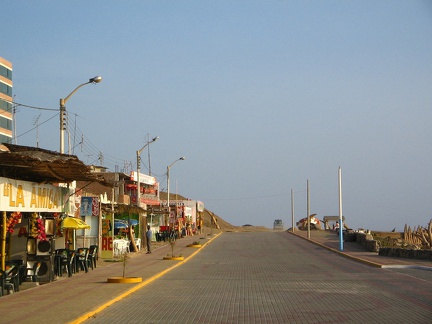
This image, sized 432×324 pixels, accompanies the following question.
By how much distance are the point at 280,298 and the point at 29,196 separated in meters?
8.61

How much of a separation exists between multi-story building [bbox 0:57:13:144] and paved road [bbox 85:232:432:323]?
8254 centimetres

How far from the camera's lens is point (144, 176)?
9288 cm

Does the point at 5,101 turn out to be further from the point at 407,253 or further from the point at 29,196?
the point at 29,196

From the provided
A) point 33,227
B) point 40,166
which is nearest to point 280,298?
point 40,166

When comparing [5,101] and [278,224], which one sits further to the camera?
[278,224]

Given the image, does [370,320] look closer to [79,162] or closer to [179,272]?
[79,162]

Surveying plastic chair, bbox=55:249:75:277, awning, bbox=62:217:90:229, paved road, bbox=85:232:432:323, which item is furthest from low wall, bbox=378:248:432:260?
plastic chair, bbox=55:249:75:277

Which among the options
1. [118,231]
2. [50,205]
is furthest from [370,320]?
[118,231]

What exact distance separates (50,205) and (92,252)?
20.8 ft

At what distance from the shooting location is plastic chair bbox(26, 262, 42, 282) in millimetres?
23180

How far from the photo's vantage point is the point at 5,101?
347 feet

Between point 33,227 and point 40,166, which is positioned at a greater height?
point 40,166

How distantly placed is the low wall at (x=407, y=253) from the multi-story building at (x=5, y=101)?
2992 inches

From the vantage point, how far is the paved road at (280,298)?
14.4 m
